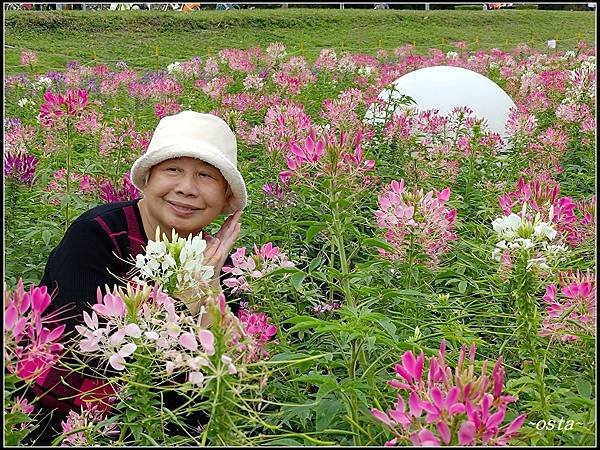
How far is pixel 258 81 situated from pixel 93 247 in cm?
320

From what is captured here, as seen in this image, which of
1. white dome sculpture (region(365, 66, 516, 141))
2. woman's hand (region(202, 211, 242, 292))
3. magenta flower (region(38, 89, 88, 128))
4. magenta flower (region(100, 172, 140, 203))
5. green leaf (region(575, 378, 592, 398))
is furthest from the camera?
white dome sculpture (region(365, 66, 516, 141))

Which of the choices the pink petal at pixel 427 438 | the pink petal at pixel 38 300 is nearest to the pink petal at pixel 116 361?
the pink petal at pixel 38 300

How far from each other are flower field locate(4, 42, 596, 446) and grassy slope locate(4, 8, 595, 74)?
701cm

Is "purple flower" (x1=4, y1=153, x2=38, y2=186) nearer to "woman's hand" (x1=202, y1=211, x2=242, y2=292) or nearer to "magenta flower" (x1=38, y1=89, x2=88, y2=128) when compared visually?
"magenta flower" (x1=38, y1=89, x2=88, y2=128)

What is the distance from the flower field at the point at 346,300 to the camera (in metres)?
1.13

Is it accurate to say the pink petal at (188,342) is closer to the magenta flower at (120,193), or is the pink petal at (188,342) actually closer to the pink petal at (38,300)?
the pink petal at (38,300)

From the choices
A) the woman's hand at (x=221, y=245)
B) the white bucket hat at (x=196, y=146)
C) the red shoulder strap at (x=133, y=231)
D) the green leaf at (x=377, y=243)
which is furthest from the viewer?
the red shoulder strap at (x=133, y=231)

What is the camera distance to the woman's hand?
1.91 metres

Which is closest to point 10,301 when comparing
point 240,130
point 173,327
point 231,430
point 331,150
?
point 173,327

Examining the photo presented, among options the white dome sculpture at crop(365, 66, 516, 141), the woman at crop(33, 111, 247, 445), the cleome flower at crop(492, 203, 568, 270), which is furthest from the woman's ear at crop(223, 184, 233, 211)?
the white dome sculpture at crop(365, 66, 516, 141)

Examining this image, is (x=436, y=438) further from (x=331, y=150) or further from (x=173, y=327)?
(x=331, y=150)

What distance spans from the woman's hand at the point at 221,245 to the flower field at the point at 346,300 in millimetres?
80

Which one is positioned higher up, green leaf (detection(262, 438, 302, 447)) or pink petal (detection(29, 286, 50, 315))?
pink petal (detection(29, 286, 50, 315))

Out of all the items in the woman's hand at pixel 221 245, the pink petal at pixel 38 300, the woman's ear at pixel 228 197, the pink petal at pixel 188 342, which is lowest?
the woman's hand at pixel 221 245
